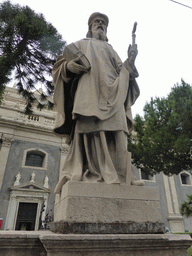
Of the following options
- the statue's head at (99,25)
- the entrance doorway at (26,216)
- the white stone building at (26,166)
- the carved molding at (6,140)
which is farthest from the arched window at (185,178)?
the statue's head at (99,25)

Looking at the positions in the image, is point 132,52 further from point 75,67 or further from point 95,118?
point 95,118

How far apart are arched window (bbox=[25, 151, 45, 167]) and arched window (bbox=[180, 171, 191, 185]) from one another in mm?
14165

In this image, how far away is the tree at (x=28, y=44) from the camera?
7.51m

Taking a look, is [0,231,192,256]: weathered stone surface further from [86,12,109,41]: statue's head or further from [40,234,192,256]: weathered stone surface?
[86,12,109,41]: statue's head

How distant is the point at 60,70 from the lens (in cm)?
258

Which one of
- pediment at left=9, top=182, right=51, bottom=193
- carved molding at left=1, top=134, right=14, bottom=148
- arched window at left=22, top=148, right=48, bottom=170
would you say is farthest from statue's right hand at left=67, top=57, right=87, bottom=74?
carved molding at left=1, top=134, right=14, bottom=148

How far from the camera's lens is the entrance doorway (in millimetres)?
12820

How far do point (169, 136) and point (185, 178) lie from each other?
14885 mm

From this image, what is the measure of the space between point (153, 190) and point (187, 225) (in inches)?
747

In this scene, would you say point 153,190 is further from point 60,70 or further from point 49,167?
point 49,167

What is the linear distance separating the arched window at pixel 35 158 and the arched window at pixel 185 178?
1417 centimetres

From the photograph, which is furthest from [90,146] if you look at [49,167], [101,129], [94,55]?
[49,167]

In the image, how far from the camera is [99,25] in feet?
10.1

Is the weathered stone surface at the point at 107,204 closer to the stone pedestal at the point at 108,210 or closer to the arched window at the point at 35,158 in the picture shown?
the stone pedestal at the point at 108,210
